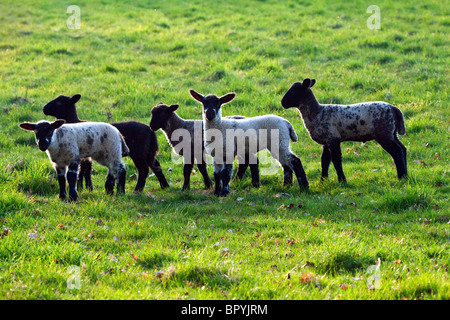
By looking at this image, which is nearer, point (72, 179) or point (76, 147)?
point (72, 179)

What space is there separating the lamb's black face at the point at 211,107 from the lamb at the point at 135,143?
1.34 meters

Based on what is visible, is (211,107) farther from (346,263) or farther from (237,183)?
(346,263)

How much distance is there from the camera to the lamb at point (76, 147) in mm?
8266

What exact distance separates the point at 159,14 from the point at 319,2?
7.34 m

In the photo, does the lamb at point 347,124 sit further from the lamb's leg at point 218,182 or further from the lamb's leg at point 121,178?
the lamb's leg at point 121,178

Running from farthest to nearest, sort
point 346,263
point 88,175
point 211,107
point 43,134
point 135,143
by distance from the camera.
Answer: point 135,143, point 88,175, point 211,107, point 43,134, point 346,263

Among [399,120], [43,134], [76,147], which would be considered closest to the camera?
[43,134]

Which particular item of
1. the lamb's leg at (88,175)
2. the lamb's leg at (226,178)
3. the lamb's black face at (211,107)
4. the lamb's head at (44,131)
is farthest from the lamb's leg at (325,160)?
the lamb's head at (44,131)

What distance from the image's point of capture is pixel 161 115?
10.1m

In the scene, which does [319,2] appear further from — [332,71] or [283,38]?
[332,71]

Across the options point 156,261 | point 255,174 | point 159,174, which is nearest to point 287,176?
point 255,174

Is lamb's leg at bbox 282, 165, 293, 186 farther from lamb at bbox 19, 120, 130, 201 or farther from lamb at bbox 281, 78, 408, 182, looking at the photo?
lamb at bbox 19, 120, 130, 201

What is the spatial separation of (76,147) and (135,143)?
139 cm
